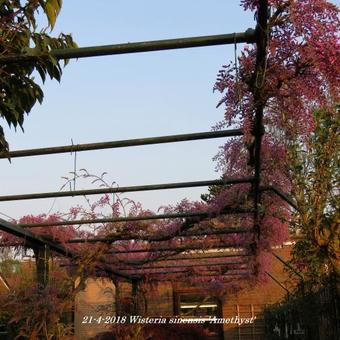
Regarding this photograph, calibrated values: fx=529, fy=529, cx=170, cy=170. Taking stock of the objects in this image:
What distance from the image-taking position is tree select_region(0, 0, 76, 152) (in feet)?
6.73

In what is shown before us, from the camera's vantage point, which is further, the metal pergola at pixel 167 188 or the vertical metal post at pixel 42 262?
the vertical metal post at pixel 42 262

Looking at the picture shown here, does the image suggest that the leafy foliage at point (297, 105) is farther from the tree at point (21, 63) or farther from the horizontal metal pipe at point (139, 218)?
the horizontal metal pipe at point (139, 218)

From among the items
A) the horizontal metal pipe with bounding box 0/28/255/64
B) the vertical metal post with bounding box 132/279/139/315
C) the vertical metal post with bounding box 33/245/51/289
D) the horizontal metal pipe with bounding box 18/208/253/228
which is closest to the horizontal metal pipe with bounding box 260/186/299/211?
the horizontal metal pipe with bounding box 18/208/253/228

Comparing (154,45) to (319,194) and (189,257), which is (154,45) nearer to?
(319,194)

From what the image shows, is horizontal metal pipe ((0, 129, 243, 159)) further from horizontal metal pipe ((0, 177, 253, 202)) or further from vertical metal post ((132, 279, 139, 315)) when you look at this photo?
vertical metal post ((132, 279, 139, 315))

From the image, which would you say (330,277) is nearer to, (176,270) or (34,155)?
(34,155)

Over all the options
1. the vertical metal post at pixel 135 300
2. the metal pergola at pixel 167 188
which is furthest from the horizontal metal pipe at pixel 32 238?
the vertical metal post at pixel 135 300

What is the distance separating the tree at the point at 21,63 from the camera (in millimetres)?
2051

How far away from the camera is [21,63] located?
2234mm

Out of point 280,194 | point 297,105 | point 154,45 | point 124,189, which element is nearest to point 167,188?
point 124,189

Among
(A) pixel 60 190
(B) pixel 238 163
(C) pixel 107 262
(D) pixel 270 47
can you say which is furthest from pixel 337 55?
(C) pixel 107 262

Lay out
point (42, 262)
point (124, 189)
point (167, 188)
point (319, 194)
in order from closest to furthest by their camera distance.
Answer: point (319, 194) → point (167, 188) → point (124, 189) → point (42, 262)

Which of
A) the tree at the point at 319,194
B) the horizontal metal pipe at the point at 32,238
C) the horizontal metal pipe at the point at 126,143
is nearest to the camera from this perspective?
the tree at the point at 319,194

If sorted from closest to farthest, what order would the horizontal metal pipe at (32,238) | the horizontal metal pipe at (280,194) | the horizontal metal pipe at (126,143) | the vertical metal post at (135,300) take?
1. the horizontal metal pipe at (126,143)
2. the horizontal metal pipe at (280,194)
3. the horizontal metal pipe at (32,238)
4. the vertical metal post at (135,300)
